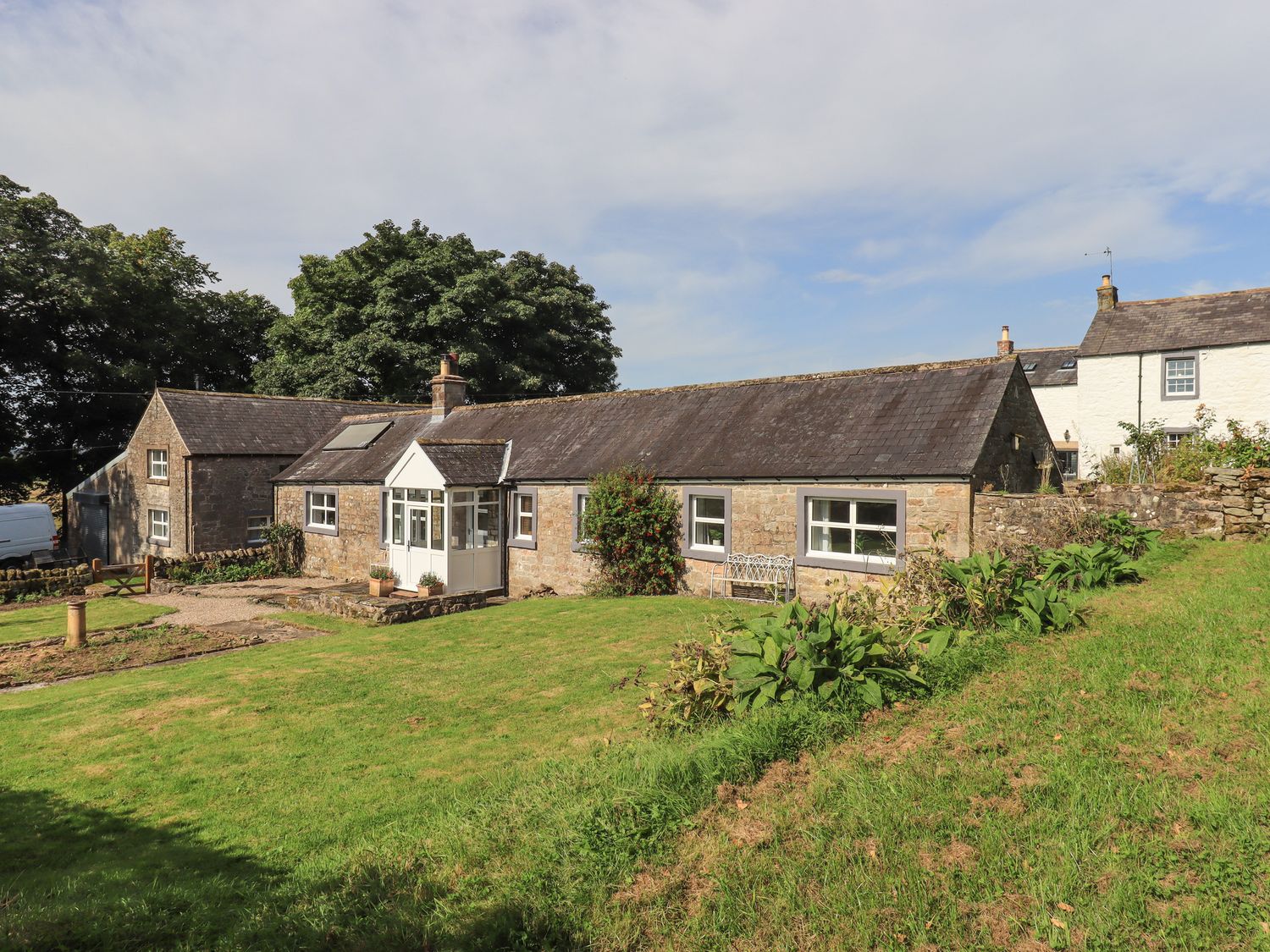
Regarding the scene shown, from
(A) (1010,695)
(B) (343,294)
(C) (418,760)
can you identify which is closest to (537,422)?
(C) (418,760)

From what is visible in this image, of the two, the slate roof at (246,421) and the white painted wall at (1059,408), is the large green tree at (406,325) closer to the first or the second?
the slate roof at (246,421)

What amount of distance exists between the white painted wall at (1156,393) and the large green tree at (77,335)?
4360 centimetres

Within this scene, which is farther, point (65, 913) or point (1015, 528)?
point (1015, 528)

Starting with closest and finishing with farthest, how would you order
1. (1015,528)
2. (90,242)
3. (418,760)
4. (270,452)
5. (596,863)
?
1. (596,863)
2. (418,760)
3. (1015,528)
4. (270,452)
5. (90,242)

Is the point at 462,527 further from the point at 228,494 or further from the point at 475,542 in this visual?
the point at 228,494

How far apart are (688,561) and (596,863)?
12487 millimetres

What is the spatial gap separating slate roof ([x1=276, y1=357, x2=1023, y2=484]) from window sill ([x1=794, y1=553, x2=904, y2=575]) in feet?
5.49

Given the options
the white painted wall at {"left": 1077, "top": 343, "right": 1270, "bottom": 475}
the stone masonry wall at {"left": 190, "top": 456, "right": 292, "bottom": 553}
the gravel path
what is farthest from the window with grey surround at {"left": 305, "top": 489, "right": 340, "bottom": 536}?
the white painted wall at {"left": 1077, "top": 343, "right": 1270, "bottom": 475}

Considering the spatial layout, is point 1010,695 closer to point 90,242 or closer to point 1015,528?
point 1015,528

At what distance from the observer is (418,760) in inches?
Answer: 302

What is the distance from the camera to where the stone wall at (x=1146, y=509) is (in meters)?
12.5

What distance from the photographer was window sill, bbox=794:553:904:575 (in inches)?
550

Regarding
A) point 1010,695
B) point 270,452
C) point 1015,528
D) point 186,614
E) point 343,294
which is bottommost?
point 186,614

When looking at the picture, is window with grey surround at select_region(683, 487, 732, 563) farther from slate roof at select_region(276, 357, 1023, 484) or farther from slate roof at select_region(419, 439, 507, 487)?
slate roof at select_region(419, 439, 507, 487)
